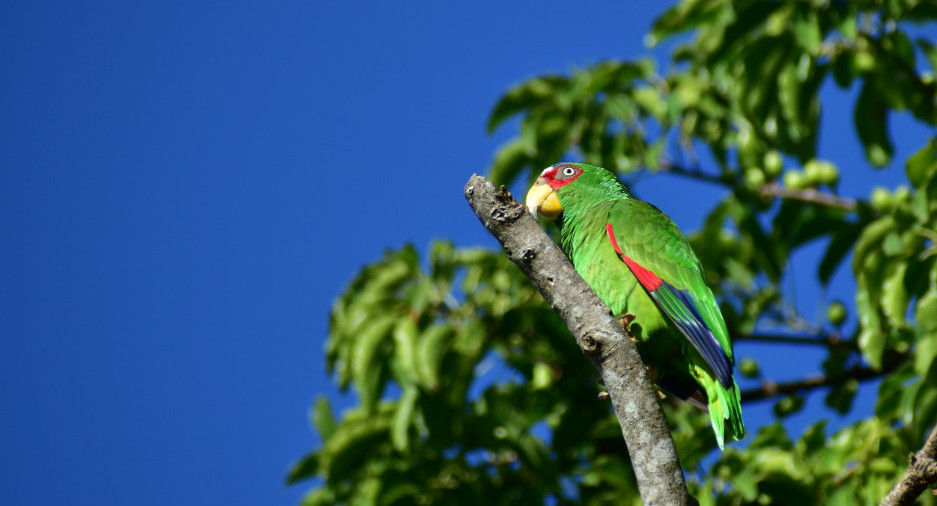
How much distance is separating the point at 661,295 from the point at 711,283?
138 cm

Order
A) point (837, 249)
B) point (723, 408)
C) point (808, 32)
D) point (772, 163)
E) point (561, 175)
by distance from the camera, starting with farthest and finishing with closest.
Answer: point (772, 163) → point (837, 249) → point (561, 175) → point (808, 32) → point (723, 408)

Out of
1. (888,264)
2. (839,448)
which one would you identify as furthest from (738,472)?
(888,264)

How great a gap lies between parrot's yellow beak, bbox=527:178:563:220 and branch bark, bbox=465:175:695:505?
1402mm

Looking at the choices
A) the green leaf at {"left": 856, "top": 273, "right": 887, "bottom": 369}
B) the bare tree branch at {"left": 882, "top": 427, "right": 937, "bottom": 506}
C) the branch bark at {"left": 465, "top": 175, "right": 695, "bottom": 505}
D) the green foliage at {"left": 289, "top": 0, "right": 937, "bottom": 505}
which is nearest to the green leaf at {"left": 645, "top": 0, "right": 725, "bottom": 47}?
the green foliage at {"left": 289, "top": 0, "right": 937, "bottom": 505}

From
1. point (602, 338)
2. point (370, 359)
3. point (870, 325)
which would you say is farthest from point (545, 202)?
point (602, 338)

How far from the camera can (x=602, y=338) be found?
6.57 ft

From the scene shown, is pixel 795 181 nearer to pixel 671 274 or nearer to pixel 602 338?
pixel 671 274

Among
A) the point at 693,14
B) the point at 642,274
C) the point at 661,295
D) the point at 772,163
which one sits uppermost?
the point at 693,14

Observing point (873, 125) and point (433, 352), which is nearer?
point (433, 352)

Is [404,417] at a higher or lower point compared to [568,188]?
lower

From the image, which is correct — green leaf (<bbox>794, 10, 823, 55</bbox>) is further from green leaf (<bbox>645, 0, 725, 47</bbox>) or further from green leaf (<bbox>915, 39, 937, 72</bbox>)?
green leaf (<bbox>915, 39, 937, 72</bbox>)

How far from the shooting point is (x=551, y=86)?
416cm

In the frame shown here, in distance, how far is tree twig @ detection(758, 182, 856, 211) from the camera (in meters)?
3.78

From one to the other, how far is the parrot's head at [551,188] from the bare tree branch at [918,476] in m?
1.97
